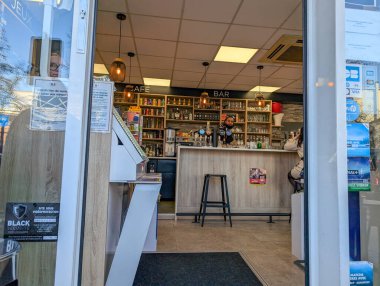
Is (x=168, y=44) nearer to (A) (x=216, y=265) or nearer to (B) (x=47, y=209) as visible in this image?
(A) (x=216, y=265)

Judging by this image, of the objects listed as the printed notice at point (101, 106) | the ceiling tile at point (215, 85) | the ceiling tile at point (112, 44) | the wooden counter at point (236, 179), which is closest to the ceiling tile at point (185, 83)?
the ceiling tile at point (215, 85)

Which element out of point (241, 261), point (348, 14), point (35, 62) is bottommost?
point (241, 261)

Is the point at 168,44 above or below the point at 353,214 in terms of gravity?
above

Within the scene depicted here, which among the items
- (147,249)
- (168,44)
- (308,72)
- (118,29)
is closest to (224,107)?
(168,44)

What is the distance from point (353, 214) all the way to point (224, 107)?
7198 mm

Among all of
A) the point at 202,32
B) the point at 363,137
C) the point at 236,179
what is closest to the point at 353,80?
the point at 363,137

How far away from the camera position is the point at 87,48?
3.22 feet

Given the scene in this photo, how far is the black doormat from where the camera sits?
2225 millimetres

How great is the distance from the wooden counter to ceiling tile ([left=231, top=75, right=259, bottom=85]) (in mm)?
2556

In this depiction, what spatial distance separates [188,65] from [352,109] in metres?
5.18

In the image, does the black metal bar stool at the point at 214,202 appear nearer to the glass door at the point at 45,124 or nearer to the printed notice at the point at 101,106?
the printed notice at the point at 101,106

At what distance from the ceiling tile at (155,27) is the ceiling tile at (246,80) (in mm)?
2628

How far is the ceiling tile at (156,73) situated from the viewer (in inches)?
251

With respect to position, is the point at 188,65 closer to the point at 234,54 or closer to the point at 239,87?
the point at 234,54
